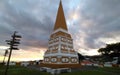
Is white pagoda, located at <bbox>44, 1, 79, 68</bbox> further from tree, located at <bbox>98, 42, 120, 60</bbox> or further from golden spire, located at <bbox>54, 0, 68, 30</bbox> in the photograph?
tree, located at <bbox>98, 42, 120, 60</bbox>

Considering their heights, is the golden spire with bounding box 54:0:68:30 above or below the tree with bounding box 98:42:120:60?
above

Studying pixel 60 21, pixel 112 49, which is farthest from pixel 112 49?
pixel 60 21

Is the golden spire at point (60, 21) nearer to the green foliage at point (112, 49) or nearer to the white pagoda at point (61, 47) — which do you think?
the white pagoda at point (61, 47)

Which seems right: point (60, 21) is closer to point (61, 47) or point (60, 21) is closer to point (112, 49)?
point (61, 47)

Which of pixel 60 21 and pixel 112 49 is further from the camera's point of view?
pixel 112 49

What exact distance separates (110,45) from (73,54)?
1124 inches

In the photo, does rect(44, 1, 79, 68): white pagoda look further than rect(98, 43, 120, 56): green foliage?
No

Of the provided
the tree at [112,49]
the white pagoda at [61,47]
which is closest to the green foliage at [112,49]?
the tree at [112,49]

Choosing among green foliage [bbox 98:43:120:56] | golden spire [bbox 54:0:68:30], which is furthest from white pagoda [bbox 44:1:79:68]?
green foliage [bbox 98:43:120:56]

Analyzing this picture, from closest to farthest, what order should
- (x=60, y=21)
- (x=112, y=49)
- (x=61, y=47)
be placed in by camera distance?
(x=61, y=47) < (x=60, y=21) < (x=112, y=49)

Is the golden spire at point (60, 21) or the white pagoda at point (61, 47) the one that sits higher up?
the golden spire at point (60, 21)

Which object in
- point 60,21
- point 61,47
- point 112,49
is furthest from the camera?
point 112,49

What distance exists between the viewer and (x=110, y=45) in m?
53.8

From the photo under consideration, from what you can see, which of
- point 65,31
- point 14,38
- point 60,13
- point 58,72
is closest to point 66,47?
point 65,31
